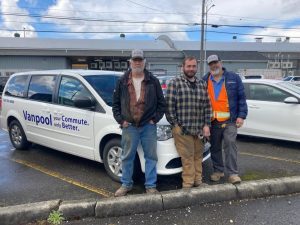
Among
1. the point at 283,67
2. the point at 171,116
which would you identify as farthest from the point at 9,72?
the point at 283,67

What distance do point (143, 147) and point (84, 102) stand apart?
1272 millimetres

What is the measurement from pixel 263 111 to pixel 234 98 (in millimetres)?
2976

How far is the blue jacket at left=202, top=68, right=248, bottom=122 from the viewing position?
4445mm

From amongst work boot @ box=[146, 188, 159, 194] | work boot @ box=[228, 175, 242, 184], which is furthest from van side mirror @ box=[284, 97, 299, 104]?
work boot @ box=[146, 188, 159, 194]

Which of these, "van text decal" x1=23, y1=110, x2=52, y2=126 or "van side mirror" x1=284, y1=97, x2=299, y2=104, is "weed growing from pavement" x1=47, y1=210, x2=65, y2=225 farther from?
"van side mirror" x1=284, y1=97, x2=299, y2=104

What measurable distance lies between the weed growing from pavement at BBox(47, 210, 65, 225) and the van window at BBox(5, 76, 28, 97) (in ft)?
11.5

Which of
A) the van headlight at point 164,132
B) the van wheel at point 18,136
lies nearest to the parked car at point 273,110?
the van headlight at point 164,132

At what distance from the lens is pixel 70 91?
5.47m

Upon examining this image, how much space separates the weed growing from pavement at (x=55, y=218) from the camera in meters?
3.65

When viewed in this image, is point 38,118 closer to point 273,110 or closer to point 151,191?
point 151,191

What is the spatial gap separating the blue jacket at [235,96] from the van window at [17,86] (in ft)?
14.0

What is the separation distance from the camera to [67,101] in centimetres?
543

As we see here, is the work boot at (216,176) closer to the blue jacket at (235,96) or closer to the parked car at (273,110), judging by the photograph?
the blue jacket at (235,96)

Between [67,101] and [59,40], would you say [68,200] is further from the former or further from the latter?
[59,40]
